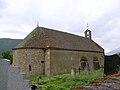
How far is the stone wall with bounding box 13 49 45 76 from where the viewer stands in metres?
46.8

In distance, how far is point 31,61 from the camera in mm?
47094

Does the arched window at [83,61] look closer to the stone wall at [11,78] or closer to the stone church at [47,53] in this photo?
the stone church at [47,53]

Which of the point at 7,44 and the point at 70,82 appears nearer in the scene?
the point at 70,82

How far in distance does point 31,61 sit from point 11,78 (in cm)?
3534

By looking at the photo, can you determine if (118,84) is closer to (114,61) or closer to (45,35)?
(114,61)

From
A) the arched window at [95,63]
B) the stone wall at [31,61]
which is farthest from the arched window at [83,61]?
the stone wall at [31,61]

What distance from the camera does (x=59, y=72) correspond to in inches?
1935

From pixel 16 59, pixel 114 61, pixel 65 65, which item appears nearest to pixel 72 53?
pixel 65 65

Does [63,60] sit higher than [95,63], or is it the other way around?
[63,60]

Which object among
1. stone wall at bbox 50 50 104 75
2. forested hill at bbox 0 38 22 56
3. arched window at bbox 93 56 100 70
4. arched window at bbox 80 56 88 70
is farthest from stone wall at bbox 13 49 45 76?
forested hill at bbox 0 38 22 56

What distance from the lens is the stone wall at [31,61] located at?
154ft

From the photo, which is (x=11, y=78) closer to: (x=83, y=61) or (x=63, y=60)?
(x=63, y=60)

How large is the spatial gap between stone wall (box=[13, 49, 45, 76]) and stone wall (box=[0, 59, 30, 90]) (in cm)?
3447

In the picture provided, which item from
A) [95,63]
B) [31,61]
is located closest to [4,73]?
[31,61]
